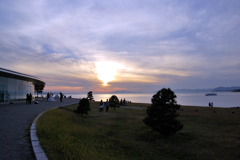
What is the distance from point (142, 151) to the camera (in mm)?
8109

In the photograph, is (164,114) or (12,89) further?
(12,89)

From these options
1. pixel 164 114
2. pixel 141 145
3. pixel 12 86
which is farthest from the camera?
pixel 12 86

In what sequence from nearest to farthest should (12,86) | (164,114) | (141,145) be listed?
(141,145), (164,114), (12,86)

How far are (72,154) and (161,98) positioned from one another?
6.74m

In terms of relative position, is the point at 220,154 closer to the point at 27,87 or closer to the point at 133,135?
the point at 133,135

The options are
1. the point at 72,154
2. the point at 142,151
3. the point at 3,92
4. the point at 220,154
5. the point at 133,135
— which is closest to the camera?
the point at 72,154

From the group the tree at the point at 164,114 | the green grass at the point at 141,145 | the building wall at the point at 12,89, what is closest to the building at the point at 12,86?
the building wall at the point at 12,89

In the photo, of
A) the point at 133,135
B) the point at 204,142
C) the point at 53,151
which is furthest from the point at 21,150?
the point at 204,142

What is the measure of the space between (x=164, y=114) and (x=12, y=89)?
28.5 m

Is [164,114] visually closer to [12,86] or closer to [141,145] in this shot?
[141,145]

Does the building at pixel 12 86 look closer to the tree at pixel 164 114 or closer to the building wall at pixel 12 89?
the building wall at pixel 12 89

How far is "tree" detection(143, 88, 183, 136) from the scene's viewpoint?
991 centimetres

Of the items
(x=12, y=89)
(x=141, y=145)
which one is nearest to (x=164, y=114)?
(x=141, y=145)

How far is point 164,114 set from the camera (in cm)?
1023
